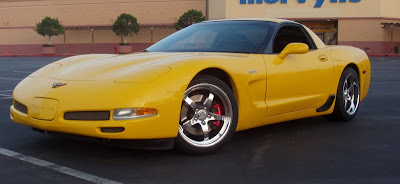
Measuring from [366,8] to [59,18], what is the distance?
2978cm

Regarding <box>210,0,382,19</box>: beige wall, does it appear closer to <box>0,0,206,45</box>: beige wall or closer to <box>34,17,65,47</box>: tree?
<box>0,0,206,45</box>: beige wall

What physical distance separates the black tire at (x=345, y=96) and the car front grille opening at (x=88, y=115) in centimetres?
320

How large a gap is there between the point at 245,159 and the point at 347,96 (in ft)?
8.45

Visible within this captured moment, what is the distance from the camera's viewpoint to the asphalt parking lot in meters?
3.79

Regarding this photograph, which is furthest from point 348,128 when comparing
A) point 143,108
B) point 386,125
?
point 143,108

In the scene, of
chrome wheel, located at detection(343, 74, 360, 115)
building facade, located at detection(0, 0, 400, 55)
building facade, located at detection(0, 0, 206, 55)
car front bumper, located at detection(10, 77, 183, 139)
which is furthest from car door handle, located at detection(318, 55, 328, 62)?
building facade, located at detection(0, 0, 206, 55)

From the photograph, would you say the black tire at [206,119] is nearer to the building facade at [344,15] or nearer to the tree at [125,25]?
the building facade at [344,15]

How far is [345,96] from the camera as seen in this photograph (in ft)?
20.9

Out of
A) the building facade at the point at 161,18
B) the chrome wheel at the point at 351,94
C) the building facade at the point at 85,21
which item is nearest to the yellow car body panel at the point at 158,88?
the chrome wheel at the point at 351,94

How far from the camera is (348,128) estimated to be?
235 inches

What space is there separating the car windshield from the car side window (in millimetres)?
139

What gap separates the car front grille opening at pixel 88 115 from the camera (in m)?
4.03

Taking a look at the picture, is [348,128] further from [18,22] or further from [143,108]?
[18,22]

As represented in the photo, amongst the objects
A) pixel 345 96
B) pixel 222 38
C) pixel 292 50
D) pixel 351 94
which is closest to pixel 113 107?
pixel 222 38
